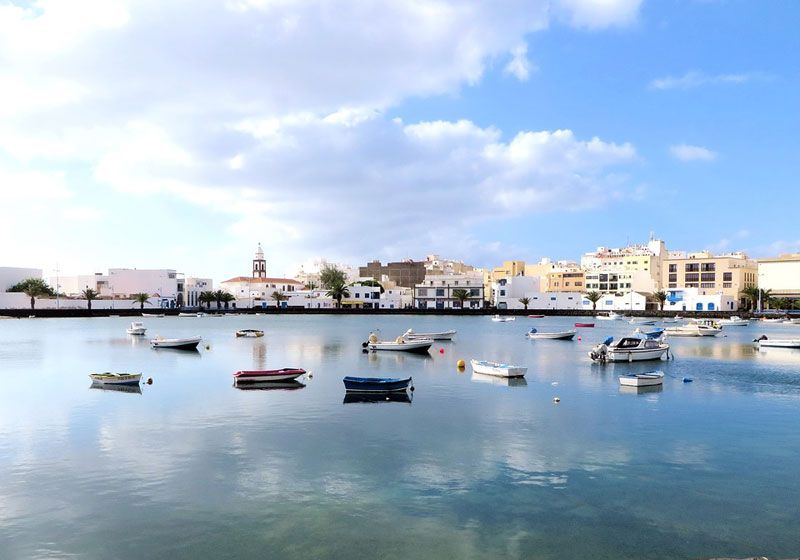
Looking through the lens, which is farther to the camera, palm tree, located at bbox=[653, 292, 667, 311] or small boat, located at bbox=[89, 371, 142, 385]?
palm tree, located at bbox=[653, 292, 667, 311]

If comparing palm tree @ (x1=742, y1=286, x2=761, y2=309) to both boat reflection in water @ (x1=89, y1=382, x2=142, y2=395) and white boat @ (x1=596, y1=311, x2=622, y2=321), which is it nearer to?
white boat @ (x1=596, y1=311, x2=622, y2=321)

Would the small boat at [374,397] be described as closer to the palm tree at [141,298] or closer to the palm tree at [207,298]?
the palm tree at [141,298]

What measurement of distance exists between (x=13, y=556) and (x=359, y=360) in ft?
124

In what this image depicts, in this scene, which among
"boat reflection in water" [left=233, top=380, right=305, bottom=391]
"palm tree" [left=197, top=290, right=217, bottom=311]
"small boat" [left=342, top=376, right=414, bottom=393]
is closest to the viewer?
"small boat" [left=342, top=376, right=414, bottom=393]

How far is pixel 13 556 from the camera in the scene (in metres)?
13.2

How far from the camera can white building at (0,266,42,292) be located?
142 metres

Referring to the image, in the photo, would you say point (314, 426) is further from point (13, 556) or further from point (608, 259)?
point (608, 259)

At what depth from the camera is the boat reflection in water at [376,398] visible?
31141mm

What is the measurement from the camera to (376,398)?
31.8 metres

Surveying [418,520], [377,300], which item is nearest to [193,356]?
[418,520]

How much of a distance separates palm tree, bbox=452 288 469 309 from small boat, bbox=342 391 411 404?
124 m

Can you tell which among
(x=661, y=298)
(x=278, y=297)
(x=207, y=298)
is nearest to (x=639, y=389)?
(x=661, y=298)

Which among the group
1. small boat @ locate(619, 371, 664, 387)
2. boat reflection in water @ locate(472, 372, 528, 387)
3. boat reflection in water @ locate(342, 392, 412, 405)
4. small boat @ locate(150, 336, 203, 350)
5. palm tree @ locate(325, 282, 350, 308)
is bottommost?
boat reflection in water @ locate(472, 372, 528, 387)

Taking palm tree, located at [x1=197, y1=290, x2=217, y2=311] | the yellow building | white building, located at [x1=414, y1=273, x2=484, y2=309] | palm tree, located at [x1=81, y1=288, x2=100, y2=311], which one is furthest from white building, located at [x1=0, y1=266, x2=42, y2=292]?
Answer: the yellow building
